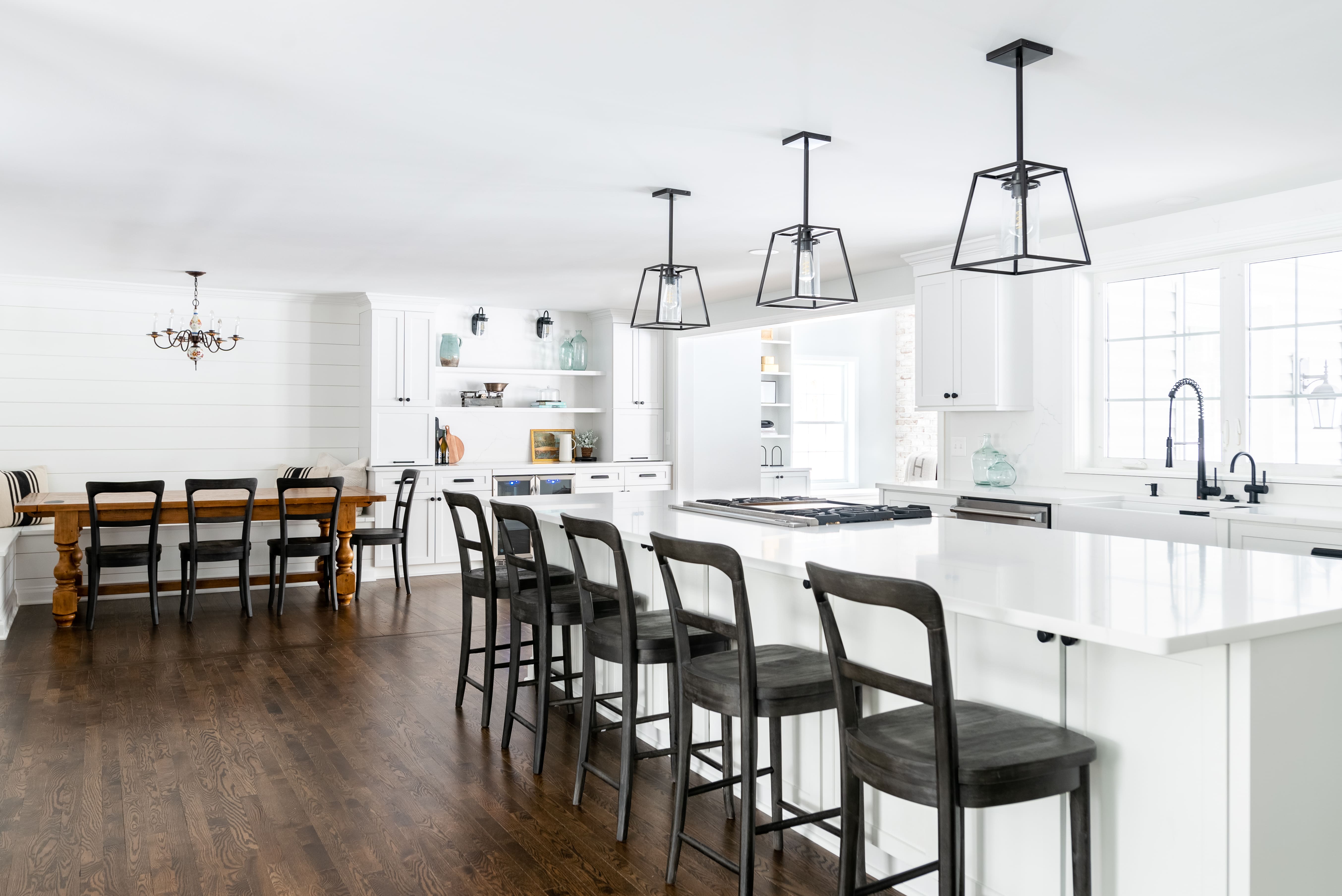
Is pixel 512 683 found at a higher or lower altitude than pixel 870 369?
lower

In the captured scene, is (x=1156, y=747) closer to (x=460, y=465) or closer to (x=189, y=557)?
(x=189, y=557)

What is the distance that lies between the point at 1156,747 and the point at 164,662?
4702 millimetres

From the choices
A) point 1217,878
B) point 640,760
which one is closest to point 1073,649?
point 1217,878

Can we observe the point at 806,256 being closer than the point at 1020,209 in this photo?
No

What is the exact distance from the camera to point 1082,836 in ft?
6.27

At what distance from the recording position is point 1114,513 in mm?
4496

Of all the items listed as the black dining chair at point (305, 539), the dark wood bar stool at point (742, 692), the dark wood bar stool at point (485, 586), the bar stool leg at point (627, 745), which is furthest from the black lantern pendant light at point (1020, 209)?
the black dining chair at point (305, 539)

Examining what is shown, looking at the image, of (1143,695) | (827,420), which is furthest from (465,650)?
(827,420)

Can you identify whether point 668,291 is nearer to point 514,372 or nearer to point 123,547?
point 123,547

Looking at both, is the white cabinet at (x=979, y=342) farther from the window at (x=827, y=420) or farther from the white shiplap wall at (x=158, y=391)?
the white shiplap wall at (x=158, y=391)

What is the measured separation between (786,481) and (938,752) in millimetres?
7394

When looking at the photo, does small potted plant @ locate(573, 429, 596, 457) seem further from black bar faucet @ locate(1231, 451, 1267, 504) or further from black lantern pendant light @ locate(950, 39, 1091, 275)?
black lantern pendant light @ locate(950, 39, 1091, 275)

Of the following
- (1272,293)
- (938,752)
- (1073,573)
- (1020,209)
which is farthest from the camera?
(1272,293)

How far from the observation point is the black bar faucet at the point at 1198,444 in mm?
4664
